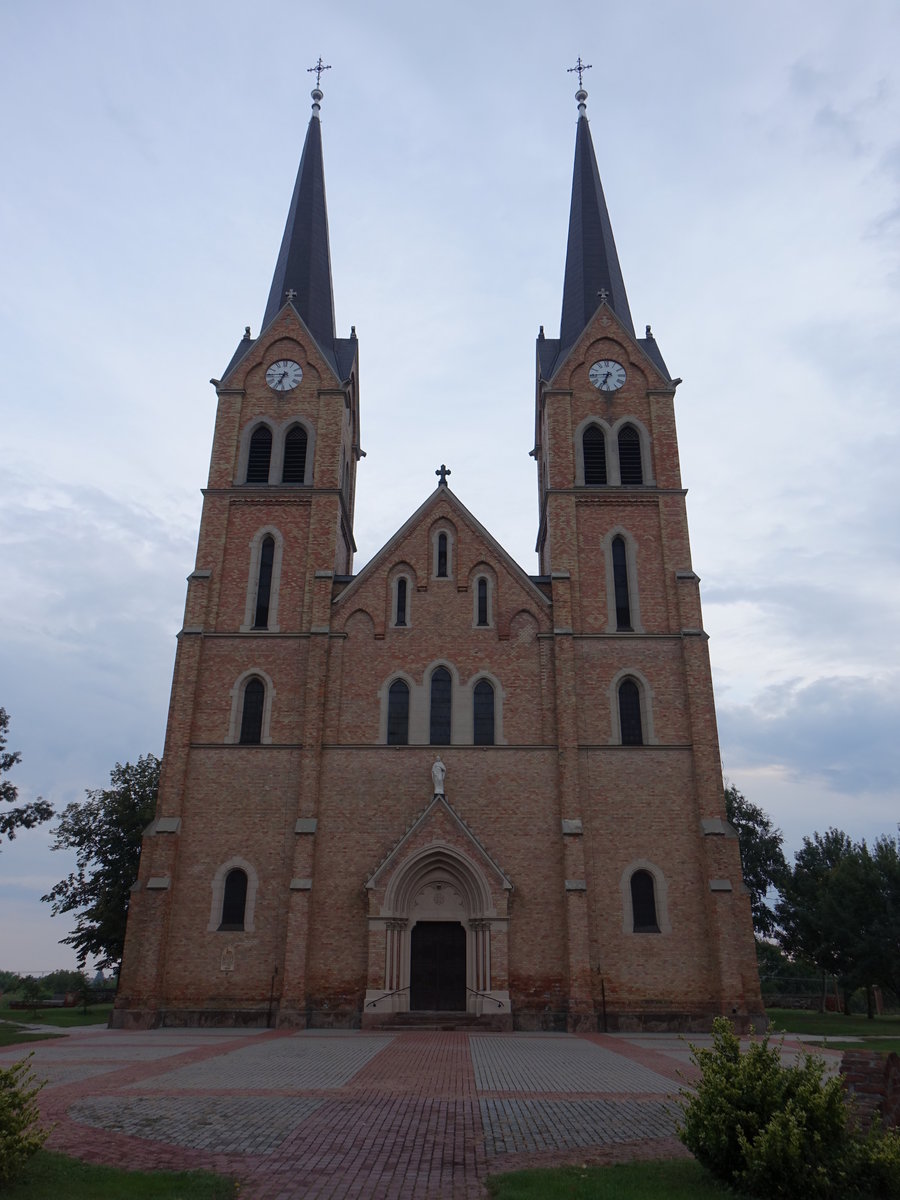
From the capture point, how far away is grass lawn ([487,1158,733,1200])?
7.14 m

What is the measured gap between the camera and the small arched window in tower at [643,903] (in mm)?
25094

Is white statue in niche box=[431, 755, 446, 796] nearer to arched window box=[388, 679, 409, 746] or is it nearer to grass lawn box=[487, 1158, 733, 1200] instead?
arched window box=[388, 679, 409, 746]

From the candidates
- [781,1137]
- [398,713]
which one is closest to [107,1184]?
[781,1137]

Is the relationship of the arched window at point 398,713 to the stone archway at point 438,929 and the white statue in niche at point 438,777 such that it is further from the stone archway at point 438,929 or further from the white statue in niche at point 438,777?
the stone archway at point 438,929

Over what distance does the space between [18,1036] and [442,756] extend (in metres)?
12.8

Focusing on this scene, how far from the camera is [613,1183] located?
24.6ft

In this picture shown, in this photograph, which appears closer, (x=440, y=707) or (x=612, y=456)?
(x=440, y=707)

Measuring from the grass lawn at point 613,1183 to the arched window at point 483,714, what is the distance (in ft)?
61.7

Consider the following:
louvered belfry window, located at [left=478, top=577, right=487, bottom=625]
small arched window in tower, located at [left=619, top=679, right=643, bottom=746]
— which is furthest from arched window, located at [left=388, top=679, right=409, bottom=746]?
small arched window in tower, located at [left=619, top=679, right=643, bottom=746]

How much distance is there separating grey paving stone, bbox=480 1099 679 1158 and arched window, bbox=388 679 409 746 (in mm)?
15665

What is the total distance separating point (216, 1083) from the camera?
43.7 ft

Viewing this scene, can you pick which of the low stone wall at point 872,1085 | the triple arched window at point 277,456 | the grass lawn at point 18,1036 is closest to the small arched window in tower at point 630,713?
the triple arched window at point 277,456

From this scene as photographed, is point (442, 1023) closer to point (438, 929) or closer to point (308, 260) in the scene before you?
point (438, 929)

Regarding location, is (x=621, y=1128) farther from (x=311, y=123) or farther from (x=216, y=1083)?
(x=311, y=123)
